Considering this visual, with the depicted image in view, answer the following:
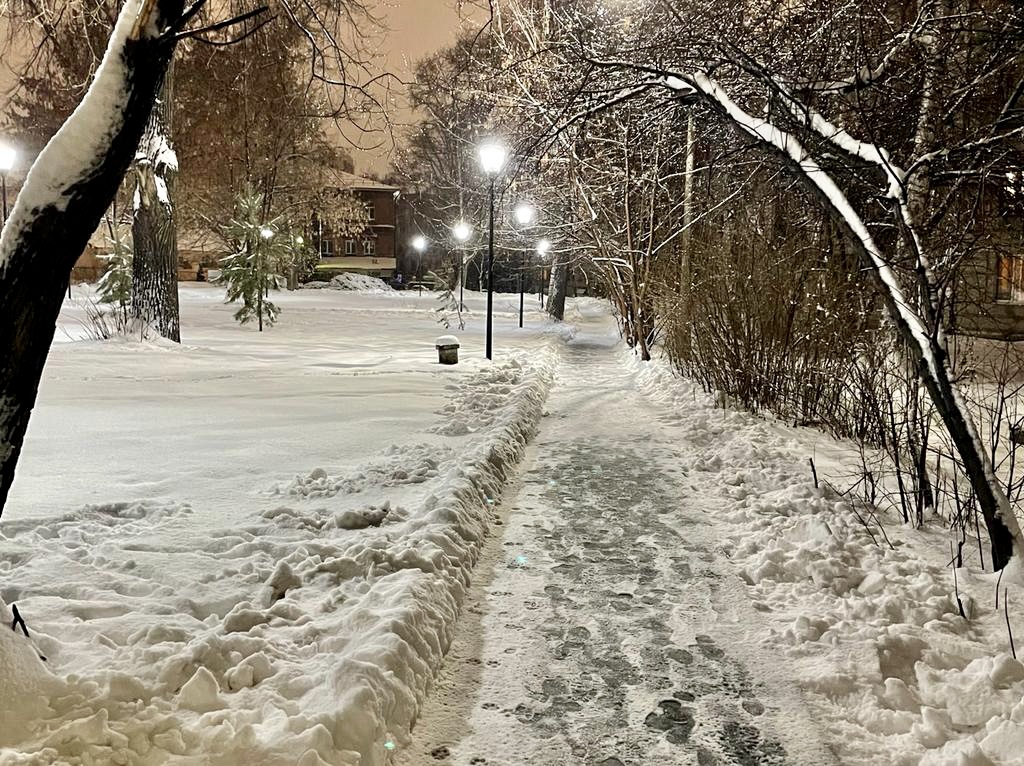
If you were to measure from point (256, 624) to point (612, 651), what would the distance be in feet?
5.72

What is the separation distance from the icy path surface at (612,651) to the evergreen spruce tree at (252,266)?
57.3ft

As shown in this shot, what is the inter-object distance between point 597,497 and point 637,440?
2519mm

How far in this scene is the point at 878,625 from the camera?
396 centimetres

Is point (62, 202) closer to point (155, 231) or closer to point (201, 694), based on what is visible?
point (201, 694)

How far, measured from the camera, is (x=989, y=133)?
197 inches

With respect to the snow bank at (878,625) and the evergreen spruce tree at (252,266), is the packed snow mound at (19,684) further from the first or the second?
the evergreen spruce tree at (252,266)

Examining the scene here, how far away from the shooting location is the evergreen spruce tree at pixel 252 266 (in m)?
22.3

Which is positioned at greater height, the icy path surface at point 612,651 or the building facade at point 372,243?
the building facade at point 372,243

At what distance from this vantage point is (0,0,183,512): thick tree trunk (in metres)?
2.92

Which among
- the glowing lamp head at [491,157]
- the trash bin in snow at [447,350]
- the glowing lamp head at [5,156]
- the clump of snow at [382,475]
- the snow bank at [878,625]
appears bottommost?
the snow bank at [878,625]

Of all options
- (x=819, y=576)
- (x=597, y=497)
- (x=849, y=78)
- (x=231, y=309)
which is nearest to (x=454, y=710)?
(x=819, y=576)

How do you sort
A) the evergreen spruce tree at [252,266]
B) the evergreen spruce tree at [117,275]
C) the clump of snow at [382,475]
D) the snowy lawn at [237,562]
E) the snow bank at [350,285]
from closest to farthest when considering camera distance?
1. the snowy lawn at [237,562]
2. the clump of snow at [382,475]
3. the evergreen spruce tree at [252,266]
4. the evergreen spruce tree at [117,275]
5. the snow bank at [350,285]

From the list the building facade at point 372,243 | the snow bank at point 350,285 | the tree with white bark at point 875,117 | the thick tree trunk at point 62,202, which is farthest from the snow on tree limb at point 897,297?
the building facade at point 372,243

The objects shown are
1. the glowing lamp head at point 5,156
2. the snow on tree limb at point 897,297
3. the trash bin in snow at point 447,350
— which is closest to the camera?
the snow on tree limb at point 897,297
